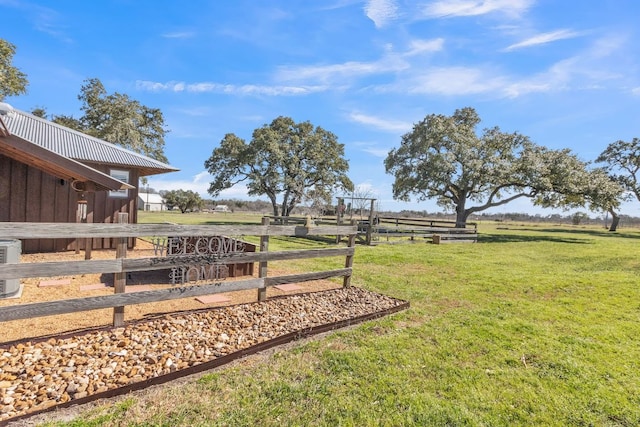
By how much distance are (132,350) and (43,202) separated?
8.13m

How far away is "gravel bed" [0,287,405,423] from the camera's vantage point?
282cm

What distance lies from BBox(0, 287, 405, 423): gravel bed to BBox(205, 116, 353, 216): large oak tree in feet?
79.3

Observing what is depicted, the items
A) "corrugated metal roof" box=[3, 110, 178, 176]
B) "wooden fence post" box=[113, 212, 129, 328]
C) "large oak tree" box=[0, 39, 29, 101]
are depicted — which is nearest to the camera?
"wooden fence post" box=[113, 212, 129, 328]

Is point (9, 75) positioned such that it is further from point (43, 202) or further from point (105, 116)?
point (43, 202)

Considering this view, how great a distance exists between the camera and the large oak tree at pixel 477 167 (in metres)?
22.5

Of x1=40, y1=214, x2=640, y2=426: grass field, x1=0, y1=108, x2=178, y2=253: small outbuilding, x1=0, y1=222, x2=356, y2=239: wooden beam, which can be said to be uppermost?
x1=0, y1=108, x2=178, y2=253: small outbuilding

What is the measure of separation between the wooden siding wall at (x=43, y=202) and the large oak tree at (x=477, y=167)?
1986cm

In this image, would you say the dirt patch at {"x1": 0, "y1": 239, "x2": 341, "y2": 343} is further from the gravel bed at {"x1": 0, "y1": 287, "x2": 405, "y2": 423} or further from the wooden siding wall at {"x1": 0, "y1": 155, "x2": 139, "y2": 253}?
the wooden siding wall at {"x1": 0, "y1": 155, "x2": 139, "y2": 253}

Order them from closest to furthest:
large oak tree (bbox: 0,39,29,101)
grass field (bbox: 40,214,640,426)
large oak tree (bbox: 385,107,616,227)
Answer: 1. grass field (bbox: 40,214,640,426)
2. large oak tree (bbox: 0,39,29,101)
3. large oak tree (bbox: 385,107,616,227)

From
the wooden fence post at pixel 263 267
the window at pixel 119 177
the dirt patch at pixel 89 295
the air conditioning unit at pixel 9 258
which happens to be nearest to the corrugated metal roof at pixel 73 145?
the window at pixel 119 177

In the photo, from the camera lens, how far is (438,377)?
11.3ft

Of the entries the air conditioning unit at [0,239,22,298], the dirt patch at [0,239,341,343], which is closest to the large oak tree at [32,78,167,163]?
the dirt patch at [0,239,341,343]

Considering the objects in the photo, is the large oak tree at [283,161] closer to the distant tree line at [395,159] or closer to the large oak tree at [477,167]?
the distant tree line at [395,159]

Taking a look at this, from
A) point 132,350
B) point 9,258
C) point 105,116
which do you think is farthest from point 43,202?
point 105,116
